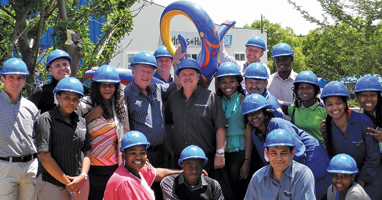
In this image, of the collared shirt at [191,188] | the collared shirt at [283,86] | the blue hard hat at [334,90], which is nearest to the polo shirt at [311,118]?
the blue hard hat at [334,90]

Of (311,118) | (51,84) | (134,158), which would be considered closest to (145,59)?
(51,84)

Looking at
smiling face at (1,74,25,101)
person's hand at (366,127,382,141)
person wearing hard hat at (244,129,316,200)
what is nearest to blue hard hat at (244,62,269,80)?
person wearing hard hat at (244,129,316,200)

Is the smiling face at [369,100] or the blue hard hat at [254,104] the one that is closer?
the blue hard hat at [254,104]

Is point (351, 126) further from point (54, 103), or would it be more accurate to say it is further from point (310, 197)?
point (54, 103)

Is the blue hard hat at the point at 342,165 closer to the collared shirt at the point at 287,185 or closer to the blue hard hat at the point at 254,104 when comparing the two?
the collared shirt at the point at 287,185

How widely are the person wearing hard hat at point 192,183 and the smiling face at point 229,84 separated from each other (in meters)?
1.03

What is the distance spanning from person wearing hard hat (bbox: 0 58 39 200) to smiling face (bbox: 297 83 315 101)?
334 cm

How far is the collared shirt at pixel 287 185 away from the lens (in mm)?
4031

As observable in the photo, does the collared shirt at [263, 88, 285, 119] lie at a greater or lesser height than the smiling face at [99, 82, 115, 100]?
lesser

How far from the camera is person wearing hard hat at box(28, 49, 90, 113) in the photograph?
5.10 m

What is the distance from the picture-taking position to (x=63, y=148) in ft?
14.5

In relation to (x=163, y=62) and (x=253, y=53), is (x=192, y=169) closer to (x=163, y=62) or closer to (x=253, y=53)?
(x=163, y=62)

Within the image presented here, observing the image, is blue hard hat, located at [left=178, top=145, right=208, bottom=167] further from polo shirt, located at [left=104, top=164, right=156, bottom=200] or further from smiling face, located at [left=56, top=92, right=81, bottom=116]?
smiling face, located at [left=56, top=92, right=81, bottom=116]

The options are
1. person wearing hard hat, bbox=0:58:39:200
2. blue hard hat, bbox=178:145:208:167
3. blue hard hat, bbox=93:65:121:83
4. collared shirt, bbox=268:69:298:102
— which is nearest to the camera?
person wearing hard hat, bbox=0:58:39:200
